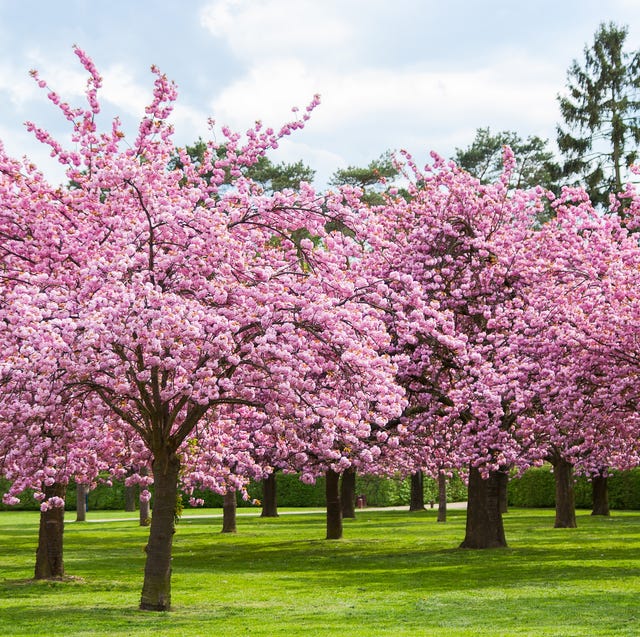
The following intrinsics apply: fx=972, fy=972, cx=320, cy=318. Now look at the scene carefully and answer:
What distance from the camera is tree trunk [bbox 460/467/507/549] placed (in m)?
26.2

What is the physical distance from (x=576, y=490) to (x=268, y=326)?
4172 cm

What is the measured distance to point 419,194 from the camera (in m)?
27.5

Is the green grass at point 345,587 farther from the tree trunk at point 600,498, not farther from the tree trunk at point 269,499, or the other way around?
the tree trunk at point 269,499

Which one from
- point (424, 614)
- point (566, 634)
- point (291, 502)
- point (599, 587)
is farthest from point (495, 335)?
point (291, 502)

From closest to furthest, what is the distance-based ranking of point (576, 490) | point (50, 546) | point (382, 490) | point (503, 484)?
point (50, 546) < point (503, 484) < point (576, 490) < point (382, 490)

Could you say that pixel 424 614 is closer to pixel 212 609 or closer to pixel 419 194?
pixel 212 609

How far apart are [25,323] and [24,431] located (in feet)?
6.98

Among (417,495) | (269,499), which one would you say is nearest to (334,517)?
(269,499)

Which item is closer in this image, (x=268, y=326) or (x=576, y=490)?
(x=268, y=326)

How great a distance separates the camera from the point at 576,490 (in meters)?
52.1

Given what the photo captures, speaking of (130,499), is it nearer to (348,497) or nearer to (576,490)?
(348,497)

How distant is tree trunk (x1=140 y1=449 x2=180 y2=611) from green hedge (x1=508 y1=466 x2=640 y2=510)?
3427 centimetres

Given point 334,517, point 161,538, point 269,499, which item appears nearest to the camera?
point 161,538

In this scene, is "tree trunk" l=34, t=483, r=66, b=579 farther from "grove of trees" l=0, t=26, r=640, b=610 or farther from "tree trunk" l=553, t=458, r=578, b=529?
"tree trunk" l=553, t=458, r=578, b=529
